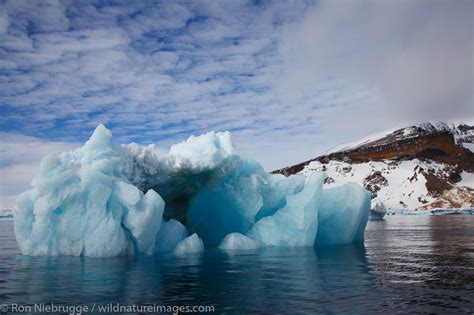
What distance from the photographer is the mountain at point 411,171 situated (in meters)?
145

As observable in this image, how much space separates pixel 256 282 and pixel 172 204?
49.6ft

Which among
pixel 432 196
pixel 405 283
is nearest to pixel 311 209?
pixel 405 283

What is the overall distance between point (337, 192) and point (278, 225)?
4.97 meters

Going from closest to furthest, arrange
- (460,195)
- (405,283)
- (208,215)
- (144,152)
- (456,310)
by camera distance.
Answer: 1. (456,310)
2. (405,283)
3. (144,152)
4. (208,215)
5. (460,195)

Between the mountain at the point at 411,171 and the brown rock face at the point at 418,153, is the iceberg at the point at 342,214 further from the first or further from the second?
the brown rock face at the point at 418,153

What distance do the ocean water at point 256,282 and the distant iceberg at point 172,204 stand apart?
1306 millimetres

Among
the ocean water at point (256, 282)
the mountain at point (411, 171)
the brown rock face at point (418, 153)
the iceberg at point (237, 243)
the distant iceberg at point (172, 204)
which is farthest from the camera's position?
the brown rock face at point (418, 153)

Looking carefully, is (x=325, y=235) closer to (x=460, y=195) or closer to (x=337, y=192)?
(x=337, y=192)

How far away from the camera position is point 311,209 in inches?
952

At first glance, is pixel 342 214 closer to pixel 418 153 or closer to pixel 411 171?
pixel 411 171

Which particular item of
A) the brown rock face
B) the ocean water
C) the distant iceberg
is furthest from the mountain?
the ocean water

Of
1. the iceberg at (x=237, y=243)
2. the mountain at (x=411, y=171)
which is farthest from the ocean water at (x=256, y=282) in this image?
the mountain at (x=411, y=171)

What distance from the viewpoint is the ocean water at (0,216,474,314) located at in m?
10.1

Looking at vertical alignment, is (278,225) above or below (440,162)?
below
